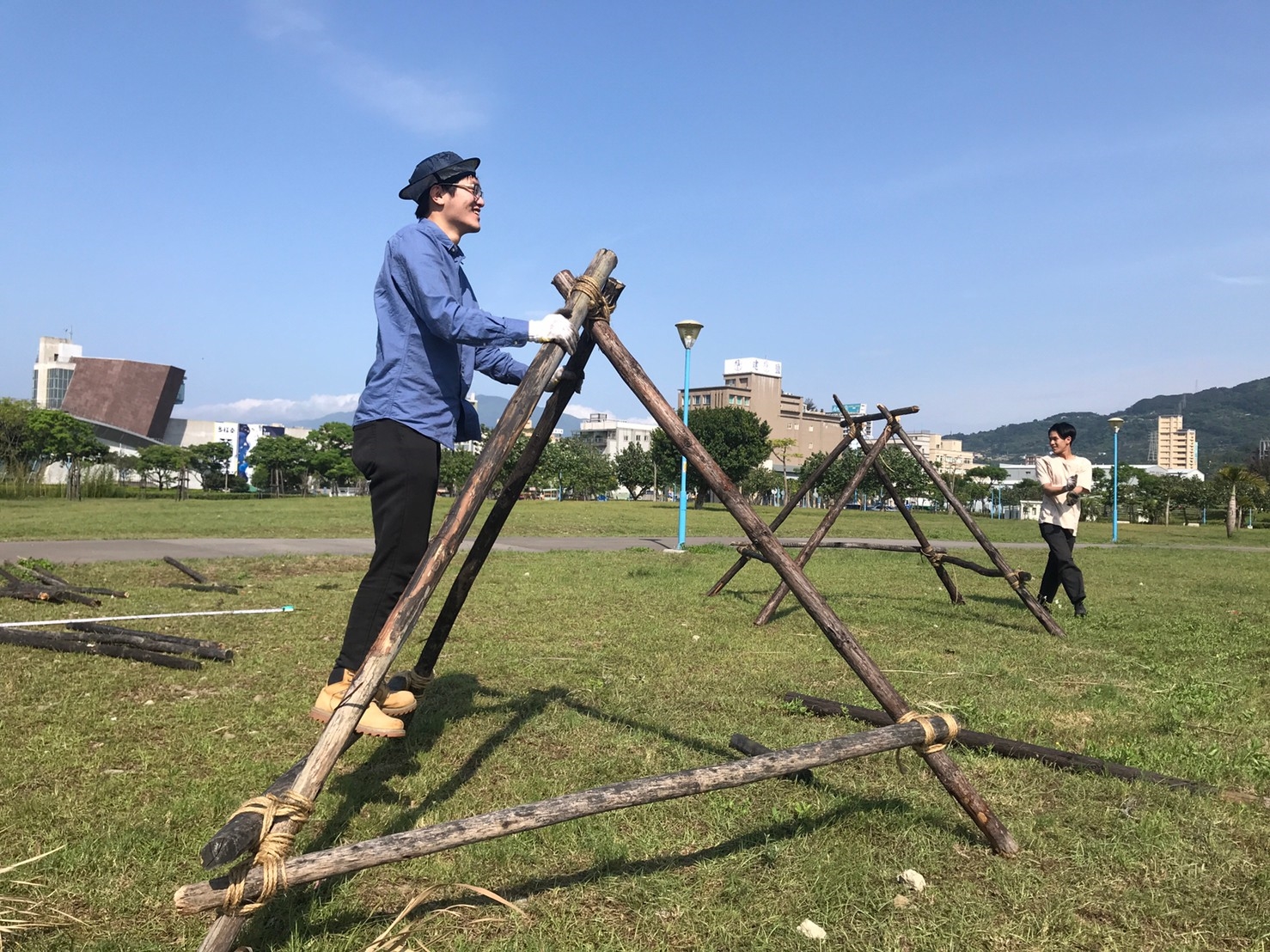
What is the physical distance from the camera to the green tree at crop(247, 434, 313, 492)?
276 ft

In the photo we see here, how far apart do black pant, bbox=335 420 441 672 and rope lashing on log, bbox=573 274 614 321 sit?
925 mm

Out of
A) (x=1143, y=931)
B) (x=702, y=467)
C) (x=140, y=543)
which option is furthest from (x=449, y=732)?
(x=140, y=543)

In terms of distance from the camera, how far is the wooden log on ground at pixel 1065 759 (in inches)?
145

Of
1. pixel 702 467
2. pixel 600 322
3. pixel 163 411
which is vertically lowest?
pixel 702 467

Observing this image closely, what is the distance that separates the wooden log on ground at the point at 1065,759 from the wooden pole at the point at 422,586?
2335mm

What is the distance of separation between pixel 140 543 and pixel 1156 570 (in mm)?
19190

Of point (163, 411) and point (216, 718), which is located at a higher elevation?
point (163, 411)

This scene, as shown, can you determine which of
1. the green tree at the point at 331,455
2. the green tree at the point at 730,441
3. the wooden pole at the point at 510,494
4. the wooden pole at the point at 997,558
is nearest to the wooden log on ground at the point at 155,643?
the wooden pole at the point at 510,494

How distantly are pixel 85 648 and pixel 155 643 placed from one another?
1.70 feet

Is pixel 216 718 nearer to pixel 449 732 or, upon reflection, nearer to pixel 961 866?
pixel 449 732

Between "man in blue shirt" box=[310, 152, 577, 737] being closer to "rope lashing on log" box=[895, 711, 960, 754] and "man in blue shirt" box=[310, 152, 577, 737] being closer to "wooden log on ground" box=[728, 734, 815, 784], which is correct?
"wooden log on ground" box=[728, 734, 815, 784]

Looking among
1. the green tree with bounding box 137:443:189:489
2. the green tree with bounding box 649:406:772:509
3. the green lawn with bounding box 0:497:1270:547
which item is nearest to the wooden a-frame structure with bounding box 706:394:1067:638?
the green lawn with bounding box 0:497:1270:547

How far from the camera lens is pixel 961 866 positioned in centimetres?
302

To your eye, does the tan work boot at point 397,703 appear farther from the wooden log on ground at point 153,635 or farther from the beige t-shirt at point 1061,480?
the beige t-shirt at point 1061,480
